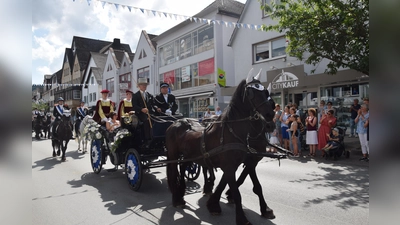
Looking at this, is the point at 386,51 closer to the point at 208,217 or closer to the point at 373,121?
the point at 373,121

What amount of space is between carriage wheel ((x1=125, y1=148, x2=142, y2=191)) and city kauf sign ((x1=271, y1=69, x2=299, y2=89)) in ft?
36.6

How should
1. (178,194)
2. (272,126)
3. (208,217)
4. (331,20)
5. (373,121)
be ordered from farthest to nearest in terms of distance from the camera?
(331,20)
(178,194)
(208,217)
(272,126)
(373,121)

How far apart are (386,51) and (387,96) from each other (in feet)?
0.67

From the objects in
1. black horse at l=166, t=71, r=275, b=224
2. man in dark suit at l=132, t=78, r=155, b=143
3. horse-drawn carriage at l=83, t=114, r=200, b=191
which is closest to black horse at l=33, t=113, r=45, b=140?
horse-drawn carriage at l=83, t=114, r=200, b=191

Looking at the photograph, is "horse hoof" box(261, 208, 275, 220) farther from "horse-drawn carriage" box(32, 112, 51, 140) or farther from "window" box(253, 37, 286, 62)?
"horse-drawn carriage" box(32, 112, 51, 140)

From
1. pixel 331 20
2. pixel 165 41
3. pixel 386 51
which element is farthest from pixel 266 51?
pixel 386 51

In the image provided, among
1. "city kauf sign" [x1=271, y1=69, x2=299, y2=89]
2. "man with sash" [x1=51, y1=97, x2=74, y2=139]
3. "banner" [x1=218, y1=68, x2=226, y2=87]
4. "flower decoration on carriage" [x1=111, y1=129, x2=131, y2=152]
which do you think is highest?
"banner" [x1=218, y1=68, x2=226, y2=87]

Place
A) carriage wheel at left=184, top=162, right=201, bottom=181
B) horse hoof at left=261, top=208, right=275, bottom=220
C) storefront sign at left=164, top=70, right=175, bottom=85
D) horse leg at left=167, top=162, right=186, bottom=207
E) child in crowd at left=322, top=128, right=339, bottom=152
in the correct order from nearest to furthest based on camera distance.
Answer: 1. horse hoof at left=261, top=208, right=275, bottom=220
2. horse leg at left=167, top=162, right=186, bottom=207
3. carriage wheel at left=184, top=162, right=201, bottom=181
4. child in crowd at left=322, top=128, right=339, bottom=152
5. storefront sign at left=164, top=70, right=175, bottom=85

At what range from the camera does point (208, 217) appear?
15.1 ft

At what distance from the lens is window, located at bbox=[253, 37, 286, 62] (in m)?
17.2

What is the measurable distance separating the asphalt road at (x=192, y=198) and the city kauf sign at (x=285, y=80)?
7.21 m

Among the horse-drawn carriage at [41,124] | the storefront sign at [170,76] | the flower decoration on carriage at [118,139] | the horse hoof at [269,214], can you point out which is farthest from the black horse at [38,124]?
the horse hoof at [269,214]

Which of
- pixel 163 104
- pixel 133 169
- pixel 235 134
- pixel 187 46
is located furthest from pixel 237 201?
pixel 187 46

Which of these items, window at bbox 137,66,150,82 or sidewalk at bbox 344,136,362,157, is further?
window at bbox 137,66,150,82
